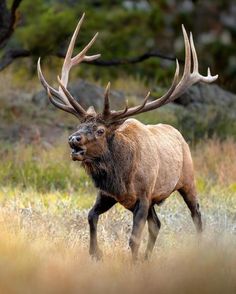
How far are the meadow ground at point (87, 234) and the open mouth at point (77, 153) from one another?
684 millimetres

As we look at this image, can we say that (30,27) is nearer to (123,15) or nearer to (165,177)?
(123,15)

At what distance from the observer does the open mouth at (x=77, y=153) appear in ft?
31.8

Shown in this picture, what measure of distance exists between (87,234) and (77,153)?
1.64 m

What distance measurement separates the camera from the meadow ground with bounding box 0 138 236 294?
7.57 m

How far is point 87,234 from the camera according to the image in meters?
11.2

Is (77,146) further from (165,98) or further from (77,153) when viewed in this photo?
(165,98)

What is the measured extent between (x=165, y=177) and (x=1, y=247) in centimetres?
260

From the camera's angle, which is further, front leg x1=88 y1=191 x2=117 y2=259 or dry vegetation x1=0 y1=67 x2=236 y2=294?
front leg x1=88 y1=191 x2=117 y2=259

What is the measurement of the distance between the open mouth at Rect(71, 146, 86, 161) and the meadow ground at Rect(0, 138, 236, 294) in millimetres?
684

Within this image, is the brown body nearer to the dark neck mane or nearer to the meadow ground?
the dark neck mane

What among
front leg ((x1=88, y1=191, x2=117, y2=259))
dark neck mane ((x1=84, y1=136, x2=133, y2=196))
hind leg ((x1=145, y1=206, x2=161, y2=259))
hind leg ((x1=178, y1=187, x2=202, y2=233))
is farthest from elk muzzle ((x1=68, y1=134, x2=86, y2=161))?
hind leg ((x1=178, y1=187, x2=202, y2=233))

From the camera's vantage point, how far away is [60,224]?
11.0 meters

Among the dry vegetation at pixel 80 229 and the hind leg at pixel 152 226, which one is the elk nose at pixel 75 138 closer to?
the dry vegetation at pixel 80 229

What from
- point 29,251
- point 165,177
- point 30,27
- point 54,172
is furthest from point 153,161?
point 30,27
